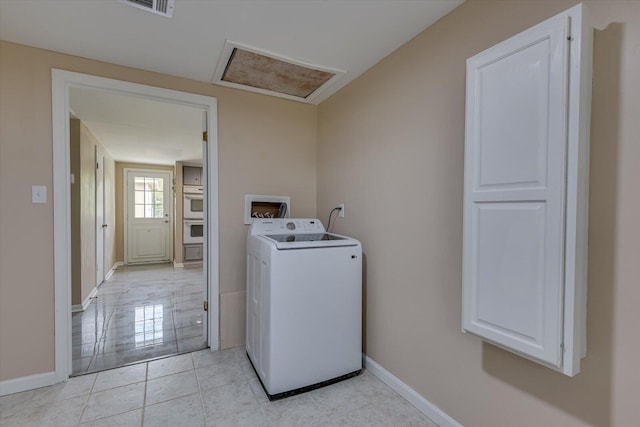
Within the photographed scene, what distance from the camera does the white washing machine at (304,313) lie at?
1.79 metres

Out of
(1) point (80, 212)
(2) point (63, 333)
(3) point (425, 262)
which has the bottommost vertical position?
(2) point (63, 333)

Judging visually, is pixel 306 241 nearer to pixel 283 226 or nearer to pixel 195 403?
pixel 283 226

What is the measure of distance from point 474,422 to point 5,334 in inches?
111

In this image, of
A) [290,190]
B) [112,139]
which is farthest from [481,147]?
[112,139]

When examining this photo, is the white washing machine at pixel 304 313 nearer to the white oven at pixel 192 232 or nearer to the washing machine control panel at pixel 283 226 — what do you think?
the washing machine control panel at pixel 283 226

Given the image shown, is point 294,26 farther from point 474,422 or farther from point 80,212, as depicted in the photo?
point 80,212

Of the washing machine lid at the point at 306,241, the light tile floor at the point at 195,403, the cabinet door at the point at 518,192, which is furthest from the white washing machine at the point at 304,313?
the cabinet door at the point at 518,192

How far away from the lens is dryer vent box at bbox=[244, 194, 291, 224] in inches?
102

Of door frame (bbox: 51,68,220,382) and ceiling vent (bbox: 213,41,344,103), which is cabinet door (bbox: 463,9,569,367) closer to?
ceiling vent (bbox: 213,41,344,103)

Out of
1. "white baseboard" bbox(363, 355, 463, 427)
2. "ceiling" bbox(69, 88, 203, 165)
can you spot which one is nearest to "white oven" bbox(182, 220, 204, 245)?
"ceiling" bbox(69, 88, 203, 165)

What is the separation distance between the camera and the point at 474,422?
4.69ft

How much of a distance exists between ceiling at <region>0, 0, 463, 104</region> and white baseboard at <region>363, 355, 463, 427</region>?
2.17 meters

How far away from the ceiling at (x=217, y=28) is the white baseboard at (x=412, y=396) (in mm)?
2168

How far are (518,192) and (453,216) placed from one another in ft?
1.55
